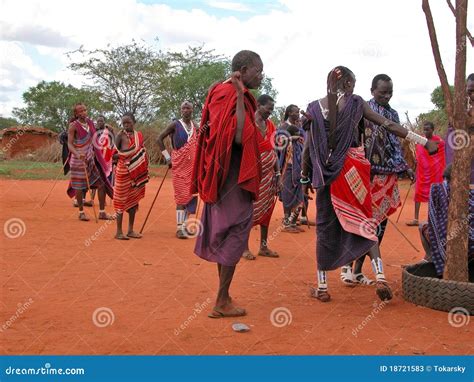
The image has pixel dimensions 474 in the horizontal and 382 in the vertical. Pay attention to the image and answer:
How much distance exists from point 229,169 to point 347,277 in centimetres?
191

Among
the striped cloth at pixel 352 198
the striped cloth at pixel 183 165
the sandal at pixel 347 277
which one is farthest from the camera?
the striped cloth at pixel 183 165

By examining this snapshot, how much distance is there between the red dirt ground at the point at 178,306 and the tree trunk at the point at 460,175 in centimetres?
51

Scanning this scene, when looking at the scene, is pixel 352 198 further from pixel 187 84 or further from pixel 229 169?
pixel 187 84

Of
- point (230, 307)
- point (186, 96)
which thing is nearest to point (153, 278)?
point (230, 307)

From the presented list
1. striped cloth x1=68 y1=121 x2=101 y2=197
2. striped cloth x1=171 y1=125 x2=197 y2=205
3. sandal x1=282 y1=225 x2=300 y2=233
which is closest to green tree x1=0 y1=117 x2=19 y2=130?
striped cloth x1=68 y1=121 x2=101 y2=197

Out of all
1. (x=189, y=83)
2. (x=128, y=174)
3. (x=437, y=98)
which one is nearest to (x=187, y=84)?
(x=189, y=83)

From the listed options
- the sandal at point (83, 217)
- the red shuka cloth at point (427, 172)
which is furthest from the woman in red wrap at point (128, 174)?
the red shuka cloth at point (427, 172)

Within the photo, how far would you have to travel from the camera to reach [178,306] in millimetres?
5188

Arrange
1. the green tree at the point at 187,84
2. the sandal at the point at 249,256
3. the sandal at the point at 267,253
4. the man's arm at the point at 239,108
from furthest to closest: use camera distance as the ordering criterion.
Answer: the green tree at the point at 187,84, the sandal at the point at 267,253, the sandal at the point at 249,256, the man's arm at the point at 239,108

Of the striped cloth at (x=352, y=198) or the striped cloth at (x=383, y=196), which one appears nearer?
the striped cloth at (x=352, y=198)

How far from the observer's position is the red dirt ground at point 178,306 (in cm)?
417

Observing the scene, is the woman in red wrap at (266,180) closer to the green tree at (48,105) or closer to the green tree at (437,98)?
the green tree at (437,98)

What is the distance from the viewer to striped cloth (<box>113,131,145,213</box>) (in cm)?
905

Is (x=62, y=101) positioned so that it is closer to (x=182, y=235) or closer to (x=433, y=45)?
(x=182, y=235)
